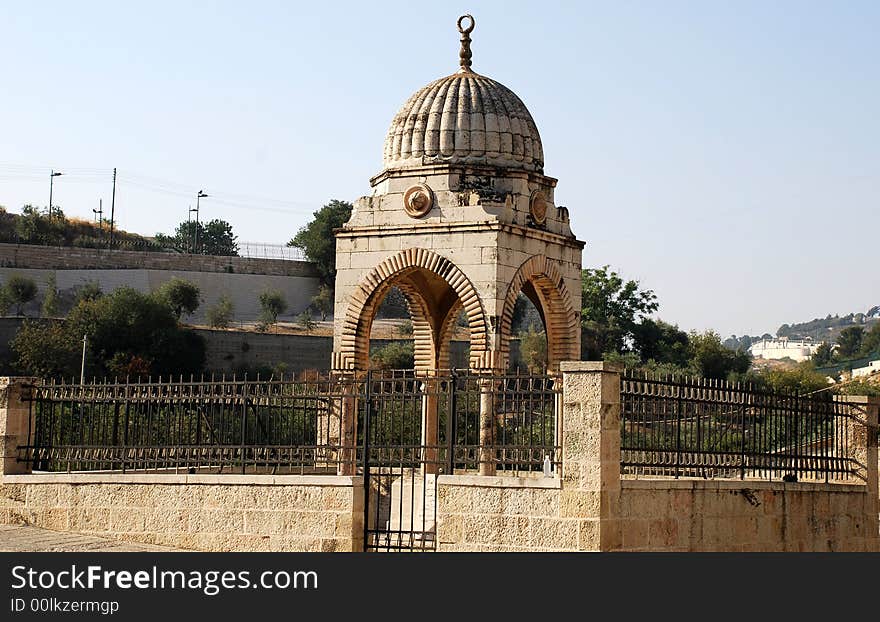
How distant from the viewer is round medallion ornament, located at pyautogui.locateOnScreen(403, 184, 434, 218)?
1847 centimetres

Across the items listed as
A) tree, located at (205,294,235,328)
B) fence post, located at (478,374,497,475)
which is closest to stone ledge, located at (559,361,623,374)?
fence post, located at (478,374,497,475)

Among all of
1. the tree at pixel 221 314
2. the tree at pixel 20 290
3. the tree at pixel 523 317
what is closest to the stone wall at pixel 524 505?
the tree at pixel 221 314

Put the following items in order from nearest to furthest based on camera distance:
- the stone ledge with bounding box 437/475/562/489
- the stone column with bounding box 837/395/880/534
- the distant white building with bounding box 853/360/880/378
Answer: the stone ledge with bounding box 437/475/562/489 → the stone column with bounding box 837/395/880/534 → the distant white building with bounding box 853/360/880/378

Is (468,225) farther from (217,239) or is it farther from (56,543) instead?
(217,239)

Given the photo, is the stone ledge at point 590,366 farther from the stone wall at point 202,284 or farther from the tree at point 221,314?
the stone wall at point 202,284

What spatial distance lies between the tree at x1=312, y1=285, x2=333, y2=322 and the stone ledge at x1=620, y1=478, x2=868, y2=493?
60070 mm

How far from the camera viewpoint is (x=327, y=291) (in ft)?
249

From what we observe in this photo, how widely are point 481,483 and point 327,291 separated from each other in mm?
63550

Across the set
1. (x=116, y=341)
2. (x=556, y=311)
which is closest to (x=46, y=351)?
(x=116, y=341)

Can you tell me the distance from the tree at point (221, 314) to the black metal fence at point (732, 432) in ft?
178

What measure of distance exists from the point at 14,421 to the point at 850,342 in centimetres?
11602

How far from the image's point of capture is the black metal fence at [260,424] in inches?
524

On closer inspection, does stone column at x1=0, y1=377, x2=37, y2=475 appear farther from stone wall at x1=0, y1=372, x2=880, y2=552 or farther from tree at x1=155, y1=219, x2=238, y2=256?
tree at x1=155, y1=219, x2=238, y2=256

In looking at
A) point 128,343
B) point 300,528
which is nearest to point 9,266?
point 128,343
